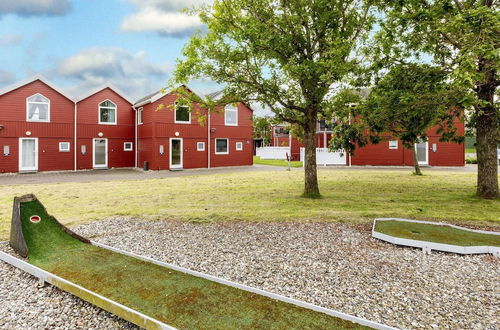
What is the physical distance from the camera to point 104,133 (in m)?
23.0

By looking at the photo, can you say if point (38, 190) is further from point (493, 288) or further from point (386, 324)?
point (493, 288)

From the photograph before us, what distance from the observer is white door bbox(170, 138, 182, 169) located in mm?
22484

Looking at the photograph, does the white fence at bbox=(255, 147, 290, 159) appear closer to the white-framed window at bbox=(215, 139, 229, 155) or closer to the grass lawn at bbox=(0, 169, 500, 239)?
the white-framed window at bbox=(215, 139, 229, 155)

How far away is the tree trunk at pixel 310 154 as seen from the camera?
34.8ft

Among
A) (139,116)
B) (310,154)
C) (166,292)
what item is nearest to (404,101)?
(310,154)

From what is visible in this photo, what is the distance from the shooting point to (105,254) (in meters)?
→ 4.98

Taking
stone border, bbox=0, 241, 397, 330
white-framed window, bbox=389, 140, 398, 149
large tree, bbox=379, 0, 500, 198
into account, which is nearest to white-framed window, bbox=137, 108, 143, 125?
large tree, bbox=379, 0, 500, 198

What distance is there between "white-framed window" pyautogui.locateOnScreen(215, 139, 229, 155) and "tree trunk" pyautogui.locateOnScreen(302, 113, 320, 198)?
1479 cm

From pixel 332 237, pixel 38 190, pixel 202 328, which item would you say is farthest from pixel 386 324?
pixel 38 190

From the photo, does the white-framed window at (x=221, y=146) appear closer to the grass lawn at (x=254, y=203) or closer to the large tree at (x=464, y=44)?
the grass lawn at (x=254, y=203)

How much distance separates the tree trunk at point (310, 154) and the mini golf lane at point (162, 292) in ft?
24.2

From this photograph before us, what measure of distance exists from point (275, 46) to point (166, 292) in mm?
7473

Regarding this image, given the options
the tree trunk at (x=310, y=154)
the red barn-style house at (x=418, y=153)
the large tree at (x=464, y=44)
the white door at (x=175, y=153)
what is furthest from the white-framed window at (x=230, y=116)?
the large tree at (x=464, y=44)

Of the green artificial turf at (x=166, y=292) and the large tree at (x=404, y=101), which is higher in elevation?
the large tree at (x=404, y=101)
